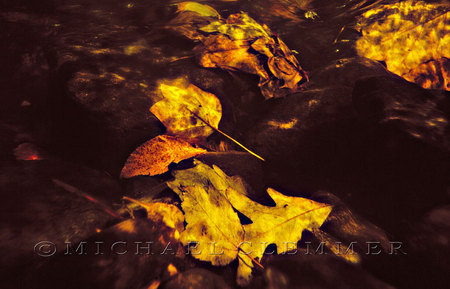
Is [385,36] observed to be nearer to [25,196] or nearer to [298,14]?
[298,14]

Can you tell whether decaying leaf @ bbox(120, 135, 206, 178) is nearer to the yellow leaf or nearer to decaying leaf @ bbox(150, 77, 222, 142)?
decaying leaf @ bbox(150, 77, 222, 142)

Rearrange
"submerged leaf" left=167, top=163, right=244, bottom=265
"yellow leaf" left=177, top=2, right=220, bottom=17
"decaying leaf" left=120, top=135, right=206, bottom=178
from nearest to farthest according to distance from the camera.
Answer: "submerged leaf" left=167, top=163, right=244, bottom=265 < "decaying leaf" left=120, top=135, right=206, bottom=178 < "yellow leaf" left=177, top=2, right=220, bottom=17

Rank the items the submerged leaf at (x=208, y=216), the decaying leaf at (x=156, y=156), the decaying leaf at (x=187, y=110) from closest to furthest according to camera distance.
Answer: the submerged leaf at (x=208, y=216), the decaying leaf at (x=156, y=156), the decaying leaf at (x=187, y=110)

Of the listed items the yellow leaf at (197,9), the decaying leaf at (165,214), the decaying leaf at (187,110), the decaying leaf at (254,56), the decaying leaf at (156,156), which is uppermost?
the yellow leaf at (197,9)

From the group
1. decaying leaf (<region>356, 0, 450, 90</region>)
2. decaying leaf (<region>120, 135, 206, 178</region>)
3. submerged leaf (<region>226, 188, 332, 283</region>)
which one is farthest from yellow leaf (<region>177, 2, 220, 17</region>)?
submerged leaf (<region>226, 188, 332, 283</region>)

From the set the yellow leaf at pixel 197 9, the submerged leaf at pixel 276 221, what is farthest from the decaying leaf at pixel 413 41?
the yellow leaf at pixel 197 9

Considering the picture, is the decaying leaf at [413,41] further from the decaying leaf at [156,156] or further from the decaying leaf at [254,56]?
the decaying leaf at [156,156]

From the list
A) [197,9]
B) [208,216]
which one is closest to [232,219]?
[208,216]
